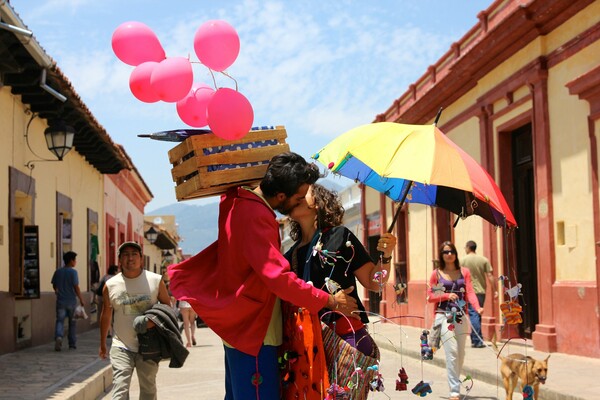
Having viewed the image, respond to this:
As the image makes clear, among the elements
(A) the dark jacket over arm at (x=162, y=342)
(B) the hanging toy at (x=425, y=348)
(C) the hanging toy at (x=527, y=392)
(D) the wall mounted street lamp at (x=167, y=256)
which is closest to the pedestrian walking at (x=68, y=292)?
(A) the dark jacket over arm at (x=162, y=342)

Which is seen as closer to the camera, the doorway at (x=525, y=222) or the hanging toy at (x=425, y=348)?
the hanging toy at (x=425, y=348)

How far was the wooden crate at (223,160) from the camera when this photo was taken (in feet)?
13.0

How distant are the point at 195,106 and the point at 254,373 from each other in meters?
1.38

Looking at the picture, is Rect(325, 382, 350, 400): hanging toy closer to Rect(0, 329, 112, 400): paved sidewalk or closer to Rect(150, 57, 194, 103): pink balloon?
Rect(150, 57, 194, 103): pink balloon

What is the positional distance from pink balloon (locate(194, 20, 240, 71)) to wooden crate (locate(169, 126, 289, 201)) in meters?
0.44

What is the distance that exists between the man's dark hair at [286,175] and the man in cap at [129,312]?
9.59 feet

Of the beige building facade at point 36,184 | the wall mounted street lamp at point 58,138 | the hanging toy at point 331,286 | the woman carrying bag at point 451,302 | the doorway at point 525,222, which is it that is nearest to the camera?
the hanging toy at point 331,286

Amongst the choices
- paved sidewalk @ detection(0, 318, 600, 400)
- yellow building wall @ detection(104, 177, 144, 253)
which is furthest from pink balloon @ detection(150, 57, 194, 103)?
yellow building wall @ detection(104, 177, 144, 253)

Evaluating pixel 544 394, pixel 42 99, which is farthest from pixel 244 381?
pixel 42 99

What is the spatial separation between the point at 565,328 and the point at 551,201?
196cm

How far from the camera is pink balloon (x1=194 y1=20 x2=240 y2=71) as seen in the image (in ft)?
13.7

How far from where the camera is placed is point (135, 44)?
4.43 meters

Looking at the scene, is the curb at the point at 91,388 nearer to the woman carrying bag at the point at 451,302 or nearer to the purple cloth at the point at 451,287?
the woman carrying bag at the point at 451,302

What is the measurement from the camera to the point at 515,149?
15578mm
